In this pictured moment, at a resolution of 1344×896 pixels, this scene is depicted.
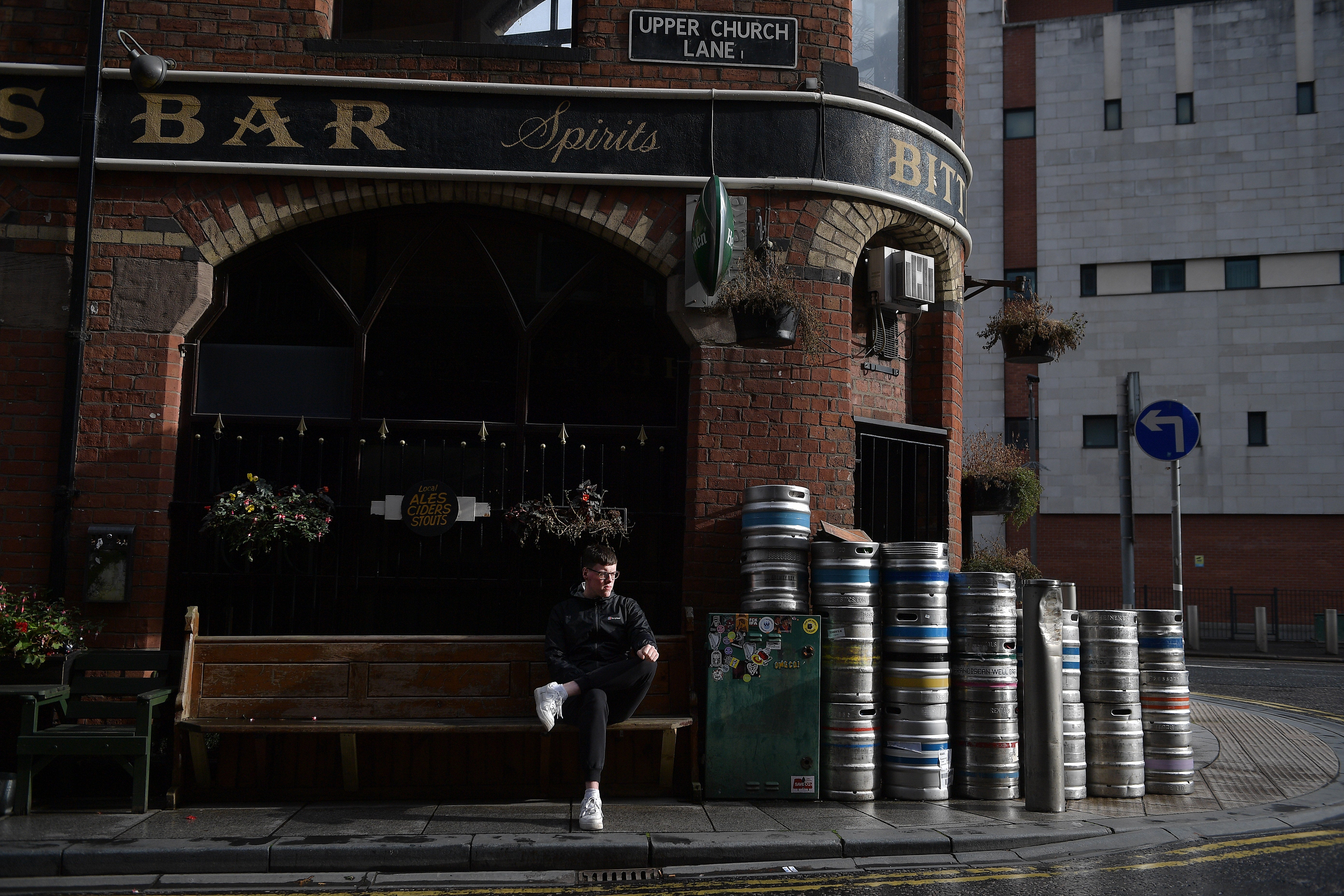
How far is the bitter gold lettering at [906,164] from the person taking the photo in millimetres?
8531

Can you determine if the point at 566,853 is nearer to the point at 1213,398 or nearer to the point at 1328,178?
the point at 1213,398

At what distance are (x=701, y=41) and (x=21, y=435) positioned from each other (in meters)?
5.77

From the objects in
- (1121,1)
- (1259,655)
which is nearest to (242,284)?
(1259,655)

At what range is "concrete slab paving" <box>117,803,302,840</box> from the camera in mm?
5770

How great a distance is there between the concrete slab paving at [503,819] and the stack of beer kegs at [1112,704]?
3.47m

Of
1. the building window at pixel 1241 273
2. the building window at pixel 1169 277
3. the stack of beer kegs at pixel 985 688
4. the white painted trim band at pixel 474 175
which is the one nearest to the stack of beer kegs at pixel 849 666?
the stack of beer kegs at pixel 985 688

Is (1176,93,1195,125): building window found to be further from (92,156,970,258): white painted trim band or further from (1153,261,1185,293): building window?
(92,156,970,258): white painted trim band

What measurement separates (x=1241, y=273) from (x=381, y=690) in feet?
91.9

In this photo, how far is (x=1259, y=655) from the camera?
69.7 feet

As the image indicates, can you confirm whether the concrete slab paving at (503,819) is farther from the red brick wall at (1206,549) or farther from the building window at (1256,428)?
the building window at (1256,428)

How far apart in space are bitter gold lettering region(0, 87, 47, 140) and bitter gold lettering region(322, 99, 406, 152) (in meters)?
2.05

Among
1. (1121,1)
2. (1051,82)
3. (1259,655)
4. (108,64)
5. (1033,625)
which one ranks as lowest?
(1259,655)

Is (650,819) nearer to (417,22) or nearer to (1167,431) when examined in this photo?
Answer: (1167,431)

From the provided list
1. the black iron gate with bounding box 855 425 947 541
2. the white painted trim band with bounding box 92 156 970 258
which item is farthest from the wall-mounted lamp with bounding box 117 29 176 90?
the black iron gate with bounding box 855 425 947 541
